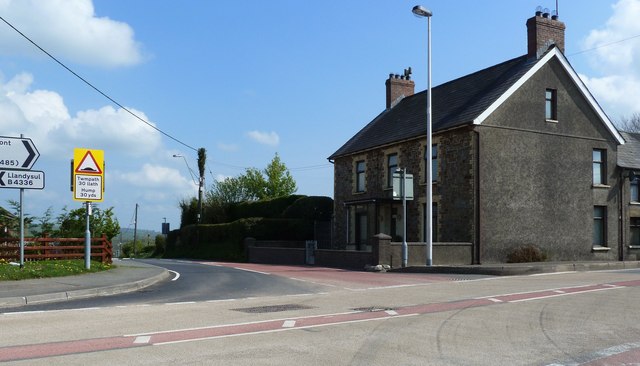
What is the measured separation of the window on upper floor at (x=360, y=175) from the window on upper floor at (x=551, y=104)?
408 inches

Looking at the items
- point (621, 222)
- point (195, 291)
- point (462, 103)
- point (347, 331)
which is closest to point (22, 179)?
point (195, 291)

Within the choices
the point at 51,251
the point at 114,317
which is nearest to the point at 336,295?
the point at 114,317

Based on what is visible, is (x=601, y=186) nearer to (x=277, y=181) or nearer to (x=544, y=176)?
(x=544, y=176)

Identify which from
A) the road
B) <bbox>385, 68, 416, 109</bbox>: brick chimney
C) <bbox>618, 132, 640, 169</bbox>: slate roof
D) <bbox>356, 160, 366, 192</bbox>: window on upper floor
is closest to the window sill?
<bbox>618, 132, 640, 169</bbox>: slate roof

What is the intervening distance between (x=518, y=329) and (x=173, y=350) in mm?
5201

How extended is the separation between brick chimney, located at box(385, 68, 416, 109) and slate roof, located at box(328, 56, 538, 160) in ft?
2.53

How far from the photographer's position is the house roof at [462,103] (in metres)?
28.4

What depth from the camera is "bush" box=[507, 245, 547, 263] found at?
90.9ft

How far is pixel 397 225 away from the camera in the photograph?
32.3 m

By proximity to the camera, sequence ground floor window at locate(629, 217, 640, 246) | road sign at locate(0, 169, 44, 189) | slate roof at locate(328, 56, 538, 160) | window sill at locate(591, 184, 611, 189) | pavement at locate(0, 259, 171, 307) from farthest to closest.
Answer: ground floor window at locate(629, 217, 640, 246) < window sill at locate(591, 184, 611, 189) < slate roof at locate(328, 56, 538, 160) < road sign at locate(0, 169, 44, 189) < pavement at locate(0, 259, 171, 307)

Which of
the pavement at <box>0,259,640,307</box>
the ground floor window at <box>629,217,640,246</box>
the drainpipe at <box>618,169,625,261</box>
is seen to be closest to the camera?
the pavement at <box>0,259,640,307</box>

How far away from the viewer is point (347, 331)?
9461 millimetres

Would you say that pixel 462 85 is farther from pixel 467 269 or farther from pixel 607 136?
Result: pixel 467 269

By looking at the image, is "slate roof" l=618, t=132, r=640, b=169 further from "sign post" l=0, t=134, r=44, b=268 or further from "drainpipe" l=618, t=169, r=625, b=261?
"sign post" l=0, t=134, r=44, b=268
